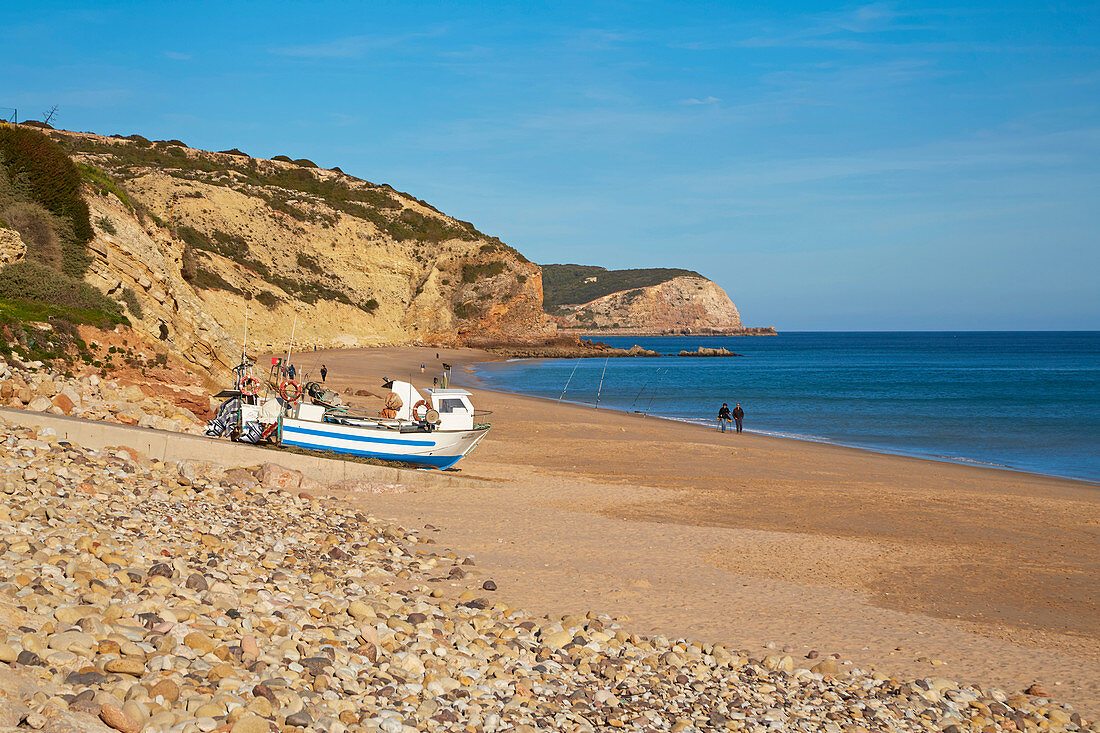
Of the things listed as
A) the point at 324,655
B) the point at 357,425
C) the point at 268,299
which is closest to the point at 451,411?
the point at 357,425

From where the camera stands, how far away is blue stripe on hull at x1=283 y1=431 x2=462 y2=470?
1577cm

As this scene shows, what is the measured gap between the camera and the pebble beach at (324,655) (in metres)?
4.69

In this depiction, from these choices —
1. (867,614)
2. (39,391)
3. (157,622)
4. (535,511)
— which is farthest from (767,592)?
(39,391)

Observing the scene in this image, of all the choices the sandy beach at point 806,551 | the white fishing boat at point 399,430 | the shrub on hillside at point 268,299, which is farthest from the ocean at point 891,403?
the shrub on hillside at point 268,299

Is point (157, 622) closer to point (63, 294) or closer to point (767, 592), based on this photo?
point (767, 592)

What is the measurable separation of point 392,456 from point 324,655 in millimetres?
10772

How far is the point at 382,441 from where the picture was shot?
53.6 feet

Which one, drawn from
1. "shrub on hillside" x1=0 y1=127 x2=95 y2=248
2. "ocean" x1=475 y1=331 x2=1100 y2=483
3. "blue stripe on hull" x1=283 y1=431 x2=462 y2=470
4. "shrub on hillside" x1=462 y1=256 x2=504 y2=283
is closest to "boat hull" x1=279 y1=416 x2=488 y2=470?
"blue stripe on hull" x1=283 y1=431 x2=462 y2=470

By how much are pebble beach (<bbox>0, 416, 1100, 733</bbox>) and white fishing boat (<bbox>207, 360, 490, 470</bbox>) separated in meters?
5.91

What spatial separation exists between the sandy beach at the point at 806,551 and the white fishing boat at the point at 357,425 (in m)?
1.36

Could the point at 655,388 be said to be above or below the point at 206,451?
below

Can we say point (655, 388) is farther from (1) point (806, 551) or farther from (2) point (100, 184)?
(1) point (806, 551)

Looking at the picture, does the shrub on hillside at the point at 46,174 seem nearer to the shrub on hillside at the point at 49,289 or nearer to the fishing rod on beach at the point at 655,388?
the shrub on hillside at the point at 49,289

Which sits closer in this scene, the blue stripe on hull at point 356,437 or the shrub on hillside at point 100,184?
the blue stripe on hull at point 356,437
